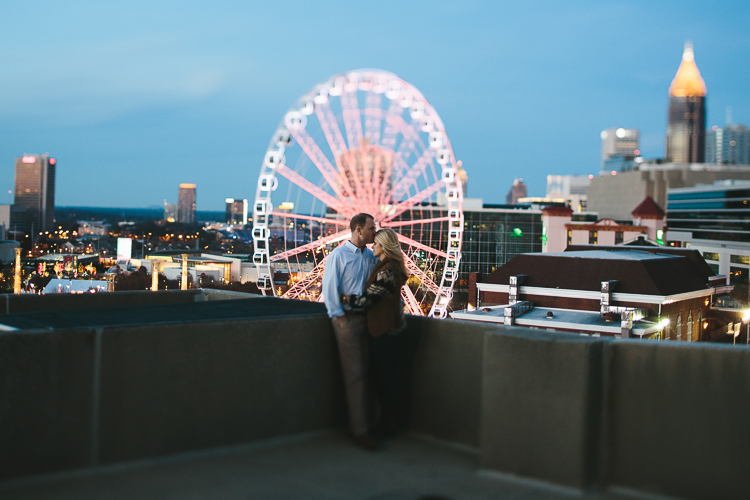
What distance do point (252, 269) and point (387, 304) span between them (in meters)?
114

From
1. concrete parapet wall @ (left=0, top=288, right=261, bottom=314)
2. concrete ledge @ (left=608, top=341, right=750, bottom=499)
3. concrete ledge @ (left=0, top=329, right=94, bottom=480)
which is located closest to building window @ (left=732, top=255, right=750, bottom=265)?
concrete parapet wall @ (left=0, top=288, right=261, bottom=314)

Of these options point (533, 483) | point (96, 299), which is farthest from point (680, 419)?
point (96, 299)

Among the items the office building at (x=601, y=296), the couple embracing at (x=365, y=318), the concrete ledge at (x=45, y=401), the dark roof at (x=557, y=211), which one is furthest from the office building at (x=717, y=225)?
the concrete ledge at (x=45, y=401)

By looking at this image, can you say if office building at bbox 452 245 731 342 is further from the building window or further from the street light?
the building window

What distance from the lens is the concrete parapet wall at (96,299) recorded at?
352 inches

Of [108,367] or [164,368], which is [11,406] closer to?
[108,367]

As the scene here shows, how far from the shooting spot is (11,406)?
529cm

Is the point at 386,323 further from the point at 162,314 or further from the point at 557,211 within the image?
the point at 557,211

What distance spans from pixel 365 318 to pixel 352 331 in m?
0.18

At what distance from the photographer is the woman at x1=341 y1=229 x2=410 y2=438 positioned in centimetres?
696

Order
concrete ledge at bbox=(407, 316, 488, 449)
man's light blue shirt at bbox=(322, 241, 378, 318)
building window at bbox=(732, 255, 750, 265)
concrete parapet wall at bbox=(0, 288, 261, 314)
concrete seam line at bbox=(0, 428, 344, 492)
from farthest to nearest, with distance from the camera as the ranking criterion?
1. building window at bbox=(732, 255, 750, 265)
2. concrete parapet wall at bbox=(0, 288, 261, 314)
3. man's light blue shirt at bbox=(322, 241, 378, 318)
4. concrete ledge at bbox=(407, 316, 488, 449)
5. concrete seam line at bbox=(0, 428, 344, 492)

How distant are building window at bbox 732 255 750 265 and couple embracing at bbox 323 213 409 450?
349ft

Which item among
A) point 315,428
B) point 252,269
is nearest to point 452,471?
point 315,428

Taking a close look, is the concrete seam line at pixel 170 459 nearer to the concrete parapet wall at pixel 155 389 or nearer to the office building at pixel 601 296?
the concrete parapet wall at pixel 155 389
